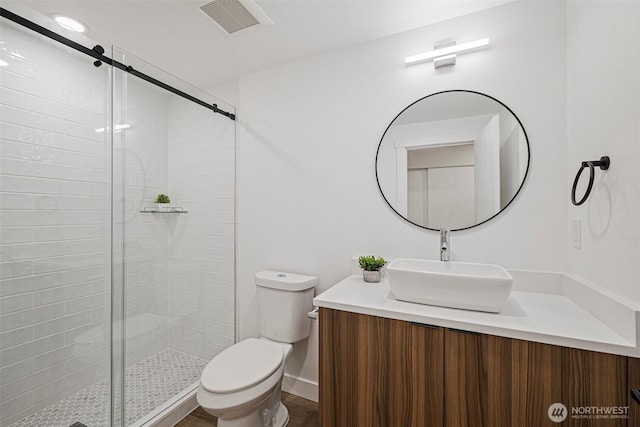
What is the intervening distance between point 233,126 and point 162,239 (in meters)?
1.01

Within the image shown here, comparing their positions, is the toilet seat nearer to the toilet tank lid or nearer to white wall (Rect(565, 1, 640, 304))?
the toilet tank lid

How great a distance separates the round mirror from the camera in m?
1.48

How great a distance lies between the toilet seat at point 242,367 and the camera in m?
1.31

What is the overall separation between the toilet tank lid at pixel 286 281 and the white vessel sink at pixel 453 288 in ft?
2.26

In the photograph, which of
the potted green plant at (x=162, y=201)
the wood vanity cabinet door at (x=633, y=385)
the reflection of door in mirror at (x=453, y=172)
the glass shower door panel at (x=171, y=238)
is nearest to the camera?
the wood vanity cabinet door at (x=633, y=385)

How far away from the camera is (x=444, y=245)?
1489 mm

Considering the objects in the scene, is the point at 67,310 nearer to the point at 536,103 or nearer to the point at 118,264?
the point at 118,264

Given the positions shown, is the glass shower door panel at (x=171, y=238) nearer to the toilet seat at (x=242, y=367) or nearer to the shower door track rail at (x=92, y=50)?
the shower door track rail at (x=92, y=50)

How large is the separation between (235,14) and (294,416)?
2.38 meters

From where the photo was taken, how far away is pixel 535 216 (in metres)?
1.42

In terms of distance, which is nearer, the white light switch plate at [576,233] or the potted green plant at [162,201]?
the white light switch plate at [576,233]

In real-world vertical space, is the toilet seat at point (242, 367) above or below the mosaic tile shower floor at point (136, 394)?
above

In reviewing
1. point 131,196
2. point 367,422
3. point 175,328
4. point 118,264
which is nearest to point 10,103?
point 131,196

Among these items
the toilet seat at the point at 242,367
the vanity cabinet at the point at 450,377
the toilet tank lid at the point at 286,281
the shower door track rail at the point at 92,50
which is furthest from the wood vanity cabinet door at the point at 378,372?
the shower door track rail at the point at 92,50
